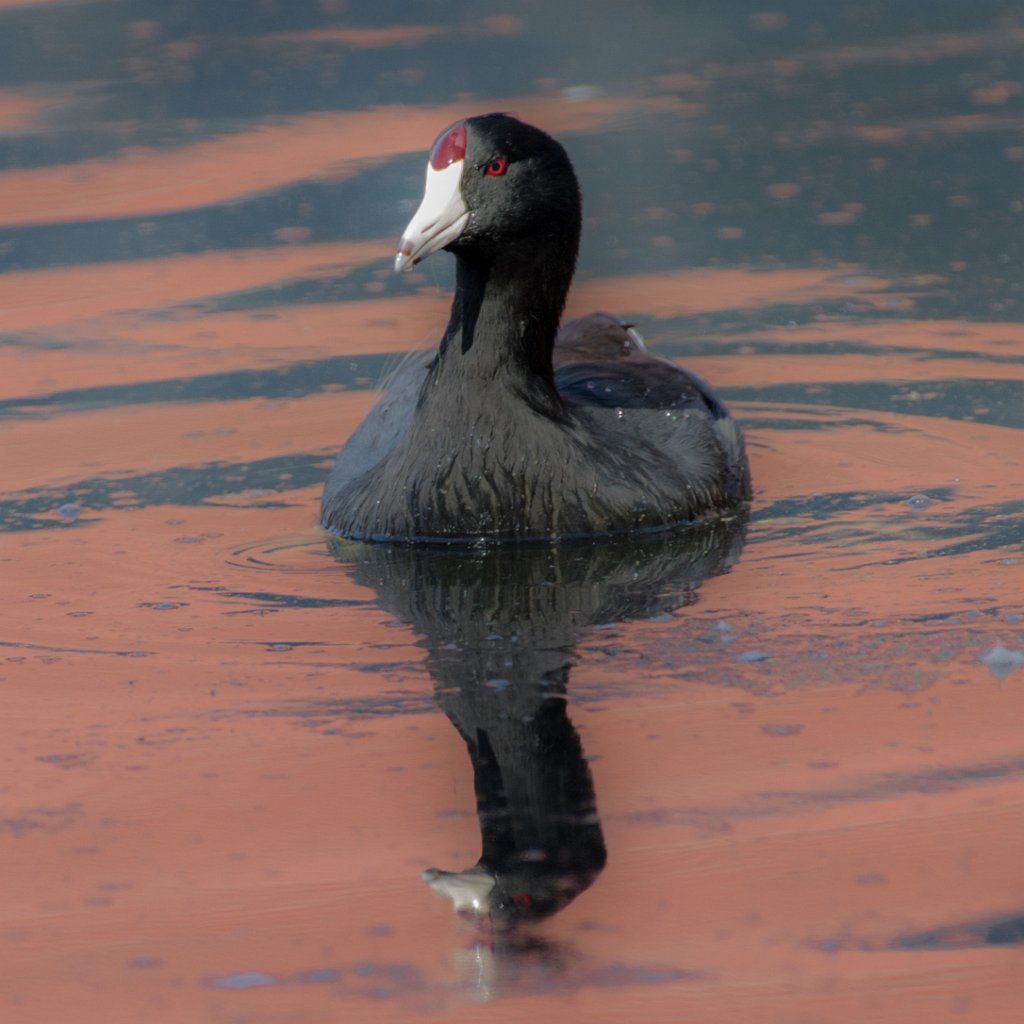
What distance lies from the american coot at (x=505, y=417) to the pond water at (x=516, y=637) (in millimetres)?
143

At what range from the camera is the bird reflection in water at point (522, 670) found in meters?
3.80

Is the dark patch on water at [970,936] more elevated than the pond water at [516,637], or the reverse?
the pond water at [516,637]

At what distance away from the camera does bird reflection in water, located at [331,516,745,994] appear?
3.80 meters

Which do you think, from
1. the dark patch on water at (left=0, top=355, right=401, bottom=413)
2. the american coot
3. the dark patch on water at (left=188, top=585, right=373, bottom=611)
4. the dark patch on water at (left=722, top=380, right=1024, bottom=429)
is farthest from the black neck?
the dark patch on water at (left=0, top=355, right=401, bottom=413)

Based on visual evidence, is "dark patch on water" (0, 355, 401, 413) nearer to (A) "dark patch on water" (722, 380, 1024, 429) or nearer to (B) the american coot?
(A) "dark patch on water" (722, 380, 1024, 429)

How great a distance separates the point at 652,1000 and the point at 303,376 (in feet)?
16.5

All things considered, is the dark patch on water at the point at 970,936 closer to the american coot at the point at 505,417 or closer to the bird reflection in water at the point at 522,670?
the bird reflection in water at the point at 522,670

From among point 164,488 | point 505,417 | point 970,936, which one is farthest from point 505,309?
point 970,936

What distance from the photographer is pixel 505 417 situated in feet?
19.9

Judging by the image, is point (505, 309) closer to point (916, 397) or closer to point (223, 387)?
point (916, 397)

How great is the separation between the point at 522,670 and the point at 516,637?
29 centimetres

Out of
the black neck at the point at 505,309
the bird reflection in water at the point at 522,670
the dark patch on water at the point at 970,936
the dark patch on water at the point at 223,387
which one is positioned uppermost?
the black neck at the point at 505,309

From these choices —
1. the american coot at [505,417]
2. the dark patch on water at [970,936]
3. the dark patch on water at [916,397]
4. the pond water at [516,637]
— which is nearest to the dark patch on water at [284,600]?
the pond water at [516,637]

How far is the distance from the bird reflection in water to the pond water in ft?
0.04
